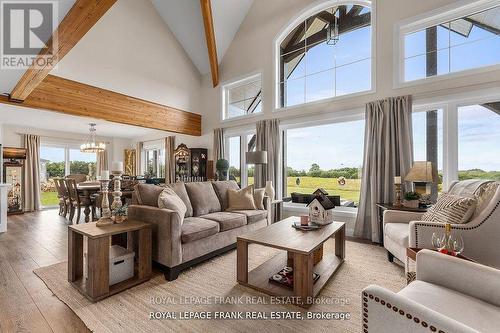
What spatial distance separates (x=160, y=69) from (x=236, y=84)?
1.85 meters

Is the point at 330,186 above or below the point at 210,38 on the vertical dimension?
below

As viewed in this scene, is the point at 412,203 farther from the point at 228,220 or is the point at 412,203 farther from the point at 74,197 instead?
the point at 74,197

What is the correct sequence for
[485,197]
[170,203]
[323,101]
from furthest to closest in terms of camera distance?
[323,101] < [170,203] < [485,197]

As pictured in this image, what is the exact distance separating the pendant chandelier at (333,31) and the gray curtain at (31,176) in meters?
7.98

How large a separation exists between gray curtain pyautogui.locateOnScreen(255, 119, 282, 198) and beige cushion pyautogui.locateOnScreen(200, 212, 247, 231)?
5.87 feet

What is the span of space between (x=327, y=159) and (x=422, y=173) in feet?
5.55

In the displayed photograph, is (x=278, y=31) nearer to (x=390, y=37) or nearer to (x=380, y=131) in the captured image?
(x=390, y=37)

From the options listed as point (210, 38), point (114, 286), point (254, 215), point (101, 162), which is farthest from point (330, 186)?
point (101, 162)

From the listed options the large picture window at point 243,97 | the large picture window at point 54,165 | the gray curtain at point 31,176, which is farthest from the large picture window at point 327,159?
the gray curtain at point 31,176

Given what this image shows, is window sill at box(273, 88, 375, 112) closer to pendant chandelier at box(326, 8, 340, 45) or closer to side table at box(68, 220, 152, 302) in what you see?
pendant chandelier at box(326, 8, 340, 45)

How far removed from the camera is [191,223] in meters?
2.69

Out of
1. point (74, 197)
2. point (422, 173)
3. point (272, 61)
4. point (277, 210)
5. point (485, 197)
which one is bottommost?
point (277, 210)

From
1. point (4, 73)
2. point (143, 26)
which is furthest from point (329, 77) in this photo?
point (4, 73)

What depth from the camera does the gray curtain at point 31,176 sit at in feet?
20.6
